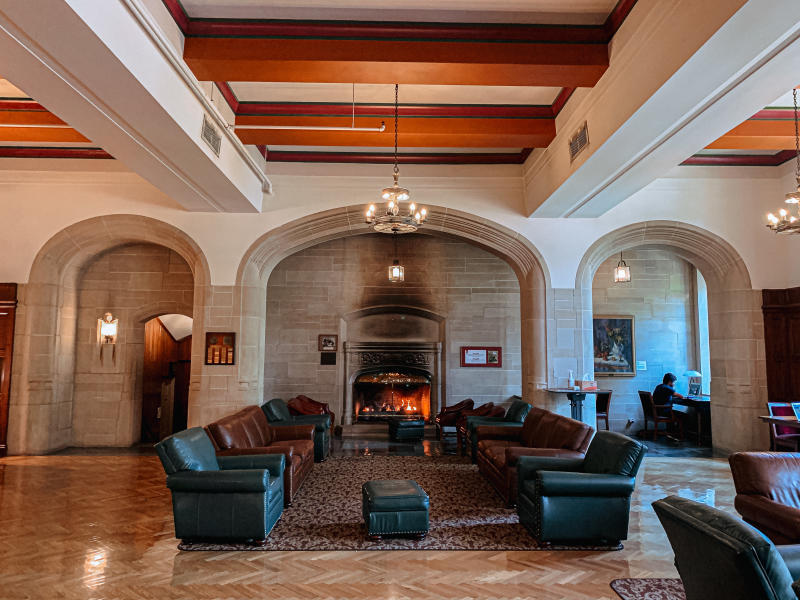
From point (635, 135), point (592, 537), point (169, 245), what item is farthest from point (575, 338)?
point (169, 245)

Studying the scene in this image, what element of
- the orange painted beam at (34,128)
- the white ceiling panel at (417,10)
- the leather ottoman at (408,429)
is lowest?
the leather ottoman at (408,429)

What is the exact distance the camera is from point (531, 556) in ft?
13.3

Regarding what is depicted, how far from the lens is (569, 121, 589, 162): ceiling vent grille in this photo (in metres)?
5.64

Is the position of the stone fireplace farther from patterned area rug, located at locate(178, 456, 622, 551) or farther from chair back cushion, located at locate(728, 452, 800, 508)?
chair back cushion, located at locate(728, 452, 800, 508)

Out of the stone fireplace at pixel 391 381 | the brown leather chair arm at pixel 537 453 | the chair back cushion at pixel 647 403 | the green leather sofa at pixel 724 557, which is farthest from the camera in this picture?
the stone fireplace at pixel 391 381

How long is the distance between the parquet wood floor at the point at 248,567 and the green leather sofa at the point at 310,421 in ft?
8.11

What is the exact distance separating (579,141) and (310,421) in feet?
17.4

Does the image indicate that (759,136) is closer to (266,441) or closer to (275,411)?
(266,441)

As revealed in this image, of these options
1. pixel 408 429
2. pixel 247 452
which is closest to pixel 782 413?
pixel 408 429

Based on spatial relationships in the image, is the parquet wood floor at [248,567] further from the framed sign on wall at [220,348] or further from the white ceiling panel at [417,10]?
the white ceiling panel at [417,10]

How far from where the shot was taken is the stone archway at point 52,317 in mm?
7988

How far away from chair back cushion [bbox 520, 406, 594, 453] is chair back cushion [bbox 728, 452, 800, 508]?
5.07 ft

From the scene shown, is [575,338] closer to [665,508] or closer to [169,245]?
[665,508]

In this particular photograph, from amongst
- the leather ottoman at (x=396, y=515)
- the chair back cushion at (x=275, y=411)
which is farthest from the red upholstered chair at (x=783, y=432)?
the chair back cushion at (x=275, y=411)
